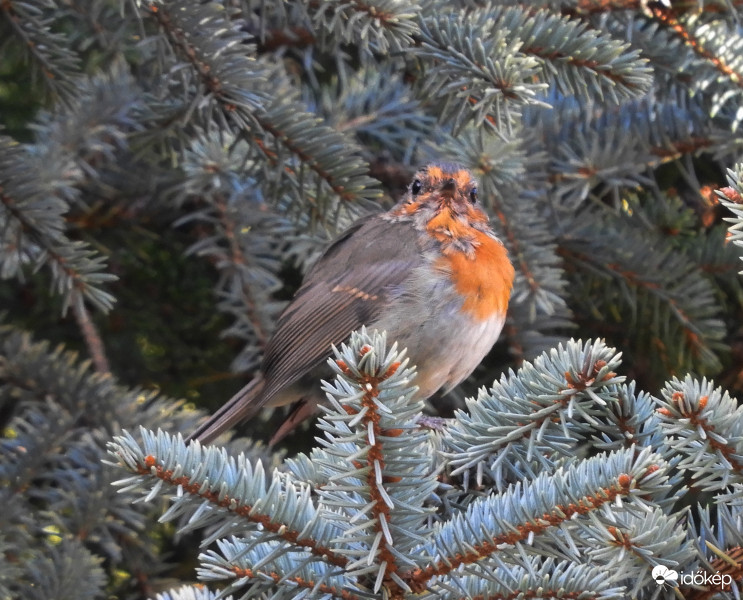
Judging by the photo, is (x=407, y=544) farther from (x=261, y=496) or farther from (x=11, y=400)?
(x=11, y=400)

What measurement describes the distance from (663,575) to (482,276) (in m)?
1.60

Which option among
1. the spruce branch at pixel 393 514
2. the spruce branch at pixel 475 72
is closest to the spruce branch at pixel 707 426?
the spruce branch at pixel 393 514

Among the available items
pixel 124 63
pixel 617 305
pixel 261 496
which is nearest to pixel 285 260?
pixel 124 63

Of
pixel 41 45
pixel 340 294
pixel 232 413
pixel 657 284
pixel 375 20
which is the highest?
pixel 375 20

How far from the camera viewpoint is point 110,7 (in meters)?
2.94

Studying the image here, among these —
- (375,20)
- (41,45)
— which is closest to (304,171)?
(375,20)

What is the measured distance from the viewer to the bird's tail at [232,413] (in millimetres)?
2678

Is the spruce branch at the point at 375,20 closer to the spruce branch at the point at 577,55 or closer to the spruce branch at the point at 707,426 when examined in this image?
the spruce branch at the point at 577,55

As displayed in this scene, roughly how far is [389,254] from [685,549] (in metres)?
1.87

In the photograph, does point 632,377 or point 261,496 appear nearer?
point 261,496

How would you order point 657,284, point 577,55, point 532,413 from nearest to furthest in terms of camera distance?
point 532,413 → point 577,55 → point 657,284

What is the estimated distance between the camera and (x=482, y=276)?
295 cm

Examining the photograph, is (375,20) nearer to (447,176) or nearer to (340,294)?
(447,176)

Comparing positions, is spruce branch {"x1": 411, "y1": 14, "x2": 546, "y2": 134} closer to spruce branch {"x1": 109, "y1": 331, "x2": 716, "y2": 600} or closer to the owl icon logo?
spruce branch {"x1": 109, "y1": 331, "x2": 716, "y2": 600}
